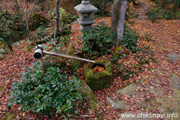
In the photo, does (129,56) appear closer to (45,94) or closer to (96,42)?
(96,42)

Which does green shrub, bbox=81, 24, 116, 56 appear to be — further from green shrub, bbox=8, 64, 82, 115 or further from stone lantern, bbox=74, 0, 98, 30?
green shrub, bbox=8, 64, 82, 115

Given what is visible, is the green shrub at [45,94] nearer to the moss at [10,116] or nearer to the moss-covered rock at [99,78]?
the moss at [10,116]

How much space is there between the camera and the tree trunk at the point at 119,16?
17.2ft

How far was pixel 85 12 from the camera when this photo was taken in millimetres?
5109

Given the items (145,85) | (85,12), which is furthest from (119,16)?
(145,85)

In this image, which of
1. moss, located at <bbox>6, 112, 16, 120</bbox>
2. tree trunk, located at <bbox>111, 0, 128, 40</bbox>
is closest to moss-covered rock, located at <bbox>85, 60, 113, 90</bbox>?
tree trunk, located at <bbox>111, 0, 128, 40</bbox>

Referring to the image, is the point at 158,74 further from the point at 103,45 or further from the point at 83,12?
the point at 83,12

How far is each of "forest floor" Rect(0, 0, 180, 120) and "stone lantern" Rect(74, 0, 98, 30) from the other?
949 millimetres

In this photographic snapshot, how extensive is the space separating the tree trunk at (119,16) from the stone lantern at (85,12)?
106cm

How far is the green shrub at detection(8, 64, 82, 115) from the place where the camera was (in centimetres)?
288

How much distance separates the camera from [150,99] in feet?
12.0

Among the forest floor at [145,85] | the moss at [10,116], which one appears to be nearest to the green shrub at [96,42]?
the forest floor at [145,85]

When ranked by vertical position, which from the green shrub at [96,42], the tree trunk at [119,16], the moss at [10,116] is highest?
the tree trunk at [119,16]

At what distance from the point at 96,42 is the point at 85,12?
1.38 meters
